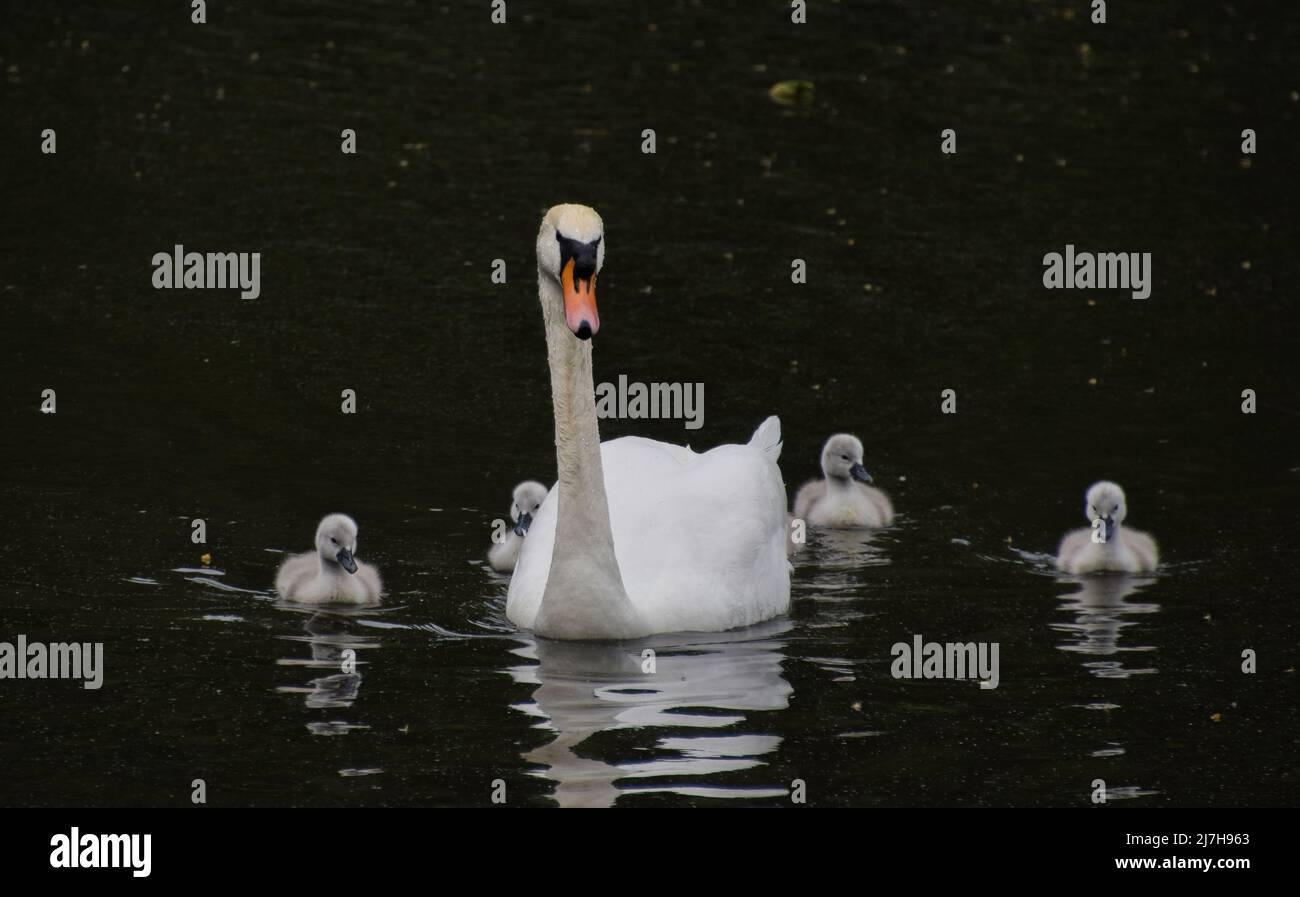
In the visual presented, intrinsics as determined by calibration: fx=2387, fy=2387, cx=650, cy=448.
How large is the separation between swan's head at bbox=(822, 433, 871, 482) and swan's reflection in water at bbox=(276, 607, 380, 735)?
3.46m

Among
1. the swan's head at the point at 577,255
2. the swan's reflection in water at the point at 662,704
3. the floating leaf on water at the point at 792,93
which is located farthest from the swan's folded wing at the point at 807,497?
the floating leaf on water at the point at 792,93

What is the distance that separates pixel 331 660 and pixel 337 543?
98 cm

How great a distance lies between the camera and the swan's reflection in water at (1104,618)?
1171 cm

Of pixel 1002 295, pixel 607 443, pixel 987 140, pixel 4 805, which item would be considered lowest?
pixel 4 805

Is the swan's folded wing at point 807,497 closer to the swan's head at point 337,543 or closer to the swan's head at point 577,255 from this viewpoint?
the swan's head at point 337,543

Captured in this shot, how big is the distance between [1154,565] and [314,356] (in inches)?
249

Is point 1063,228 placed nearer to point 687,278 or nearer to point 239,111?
point 687,278

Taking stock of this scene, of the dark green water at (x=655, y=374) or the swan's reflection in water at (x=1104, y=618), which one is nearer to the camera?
the dark green water at (x=655, y=374)

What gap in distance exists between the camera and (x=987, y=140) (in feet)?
78.1

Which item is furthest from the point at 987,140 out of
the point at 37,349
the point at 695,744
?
the point at 695,744

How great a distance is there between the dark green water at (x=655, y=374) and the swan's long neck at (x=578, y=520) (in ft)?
0.65

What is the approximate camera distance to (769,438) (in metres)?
13.8

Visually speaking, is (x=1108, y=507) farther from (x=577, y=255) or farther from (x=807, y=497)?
(x=577, y=255)

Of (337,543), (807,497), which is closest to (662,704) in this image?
(337,543)
